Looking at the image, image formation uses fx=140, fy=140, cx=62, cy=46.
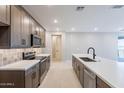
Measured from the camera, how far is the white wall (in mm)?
11172

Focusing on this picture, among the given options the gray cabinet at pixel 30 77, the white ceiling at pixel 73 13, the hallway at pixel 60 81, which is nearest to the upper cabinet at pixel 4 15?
the gray cabinet at pixel 30 77

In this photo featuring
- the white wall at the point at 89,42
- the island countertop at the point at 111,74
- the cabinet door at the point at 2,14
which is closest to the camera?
the island countertop at the point at 111,74

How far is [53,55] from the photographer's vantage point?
11.6 metres

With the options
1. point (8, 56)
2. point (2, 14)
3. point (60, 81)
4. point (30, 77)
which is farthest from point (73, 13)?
point (2, 14)

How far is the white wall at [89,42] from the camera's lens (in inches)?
440

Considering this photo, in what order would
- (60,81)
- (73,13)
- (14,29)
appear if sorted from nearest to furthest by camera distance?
(14,29) < (73,13) < (60,81)

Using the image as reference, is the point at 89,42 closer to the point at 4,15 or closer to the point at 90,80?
the point at 90,80

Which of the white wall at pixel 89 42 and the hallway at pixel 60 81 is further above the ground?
the white wall at pixel 89 42

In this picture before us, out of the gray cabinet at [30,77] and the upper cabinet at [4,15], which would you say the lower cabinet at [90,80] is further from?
the upper cabinet at [4,15]

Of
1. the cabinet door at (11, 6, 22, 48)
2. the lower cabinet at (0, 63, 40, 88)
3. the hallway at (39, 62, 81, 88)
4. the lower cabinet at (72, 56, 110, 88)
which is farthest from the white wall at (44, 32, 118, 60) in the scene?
the lower cabinet at (0, 63, 40, 88)

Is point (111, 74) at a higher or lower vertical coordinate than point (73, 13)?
lower

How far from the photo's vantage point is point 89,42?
1125cm
